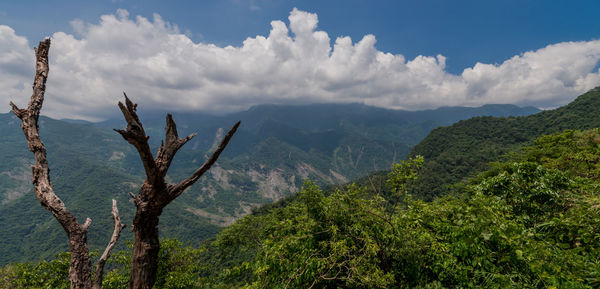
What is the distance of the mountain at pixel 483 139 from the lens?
85.8m

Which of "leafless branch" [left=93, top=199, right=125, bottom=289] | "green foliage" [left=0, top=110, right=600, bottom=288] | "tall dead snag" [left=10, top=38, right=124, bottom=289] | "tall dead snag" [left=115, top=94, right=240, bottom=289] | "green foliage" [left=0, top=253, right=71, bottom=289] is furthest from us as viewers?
"green foliage" [left=0, top=253, right=71, bottom=289]

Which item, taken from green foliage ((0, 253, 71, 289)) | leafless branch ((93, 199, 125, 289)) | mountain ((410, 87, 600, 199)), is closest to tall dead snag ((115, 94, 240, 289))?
leafless branch ((93, 199, 125, 289))

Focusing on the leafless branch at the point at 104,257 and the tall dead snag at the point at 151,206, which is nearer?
the tall dead snag at the point at 151,206

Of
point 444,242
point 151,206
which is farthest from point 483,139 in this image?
point 151,206

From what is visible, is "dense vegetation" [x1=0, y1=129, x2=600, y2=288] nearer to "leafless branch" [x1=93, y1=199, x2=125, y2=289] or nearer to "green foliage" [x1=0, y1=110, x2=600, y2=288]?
"green foliage" [x1=0, y1=110, x2=600, y2=288]

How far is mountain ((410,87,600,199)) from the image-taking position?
85762 millimetres

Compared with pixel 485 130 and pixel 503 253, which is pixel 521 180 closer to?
pixel 503 253

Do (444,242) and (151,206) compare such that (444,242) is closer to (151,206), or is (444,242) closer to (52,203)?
(151,206)

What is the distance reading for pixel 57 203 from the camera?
12.0 ft

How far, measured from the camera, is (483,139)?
120750mm

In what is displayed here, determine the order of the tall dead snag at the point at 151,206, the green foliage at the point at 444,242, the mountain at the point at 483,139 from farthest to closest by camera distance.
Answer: the mountain at the point at 483,139, the green foliage at the point at 444,242, the tall dead snag at the point at 151,206

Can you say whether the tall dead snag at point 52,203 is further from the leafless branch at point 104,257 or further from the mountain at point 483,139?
the mountain at point 483,139

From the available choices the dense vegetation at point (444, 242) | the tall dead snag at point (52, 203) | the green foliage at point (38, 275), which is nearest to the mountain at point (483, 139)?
the dense vegetation at point (444, 242)

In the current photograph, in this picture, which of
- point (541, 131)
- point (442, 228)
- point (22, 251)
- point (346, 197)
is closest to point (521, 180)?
point (442, 228)
